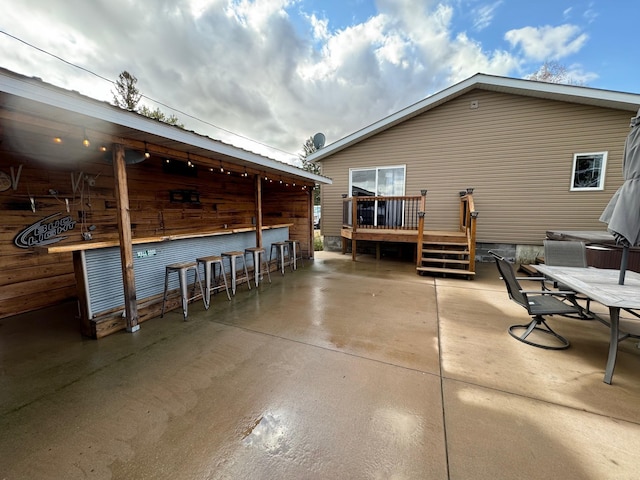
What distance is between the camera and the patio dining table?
2059mm

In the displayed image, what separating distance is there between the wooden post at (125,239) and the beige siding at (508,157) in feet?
23.3

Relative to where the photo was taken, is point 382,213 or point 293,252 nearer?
point 293,252

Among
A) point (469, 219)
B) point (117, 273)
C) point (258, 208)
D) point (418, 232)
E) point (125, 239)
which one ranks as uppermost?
point (258, 208)

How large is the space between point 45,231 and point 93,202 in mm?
759

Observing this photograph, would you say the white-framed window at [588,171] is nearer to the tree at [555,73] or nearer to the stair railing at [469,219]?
the stair railing at [469,219]

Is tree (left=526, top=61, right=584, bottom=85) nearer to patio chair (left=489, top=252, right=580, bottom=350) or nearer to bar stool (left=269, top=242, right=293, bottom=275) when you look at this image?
patio chair (left=489, top=252, right=580, bottom=350)

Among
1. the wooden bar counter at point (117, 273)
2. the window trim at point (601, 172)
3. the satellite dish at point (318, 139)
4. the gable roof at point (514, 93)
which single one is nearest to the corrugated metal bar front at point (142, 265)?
the wooden bar counter at point (117, 273)

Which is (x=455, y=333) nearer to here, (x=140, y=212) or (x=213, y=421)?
(x=213, y=421)

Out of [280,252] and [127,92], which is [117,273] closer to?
[280,252]

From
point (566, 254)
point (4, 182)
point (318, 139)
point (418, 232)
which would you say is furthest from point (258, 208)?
point (318, 139)

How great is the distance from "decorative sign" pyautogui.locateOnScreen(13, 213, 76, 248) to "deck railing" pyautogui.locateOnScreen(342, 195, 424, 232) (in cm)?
587

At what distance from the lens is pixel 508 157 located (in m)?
6.89

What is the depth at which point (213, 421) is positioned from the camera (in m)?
1.72

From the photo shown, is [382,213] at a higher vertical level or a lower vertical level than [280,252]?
higher
